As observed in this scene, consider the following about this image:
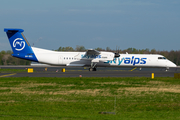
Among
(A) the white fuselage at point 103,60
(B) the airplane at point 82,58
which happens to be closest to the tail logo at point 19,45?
(B) the airplane at point 82,58

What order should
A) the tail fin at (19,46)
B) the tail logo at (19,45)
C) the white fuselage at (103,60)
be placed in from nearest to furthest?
the tail fin at (19,46) < the tail logo at (19,45) < the white fuselage at (103,60)

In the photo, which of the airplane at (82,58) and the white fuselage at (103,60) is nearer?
the airplane at (82,58)

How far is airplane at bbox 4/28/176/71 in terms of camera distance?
41875 millimetres

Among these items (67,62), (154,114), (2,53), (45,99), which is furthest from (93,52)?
(2,53)

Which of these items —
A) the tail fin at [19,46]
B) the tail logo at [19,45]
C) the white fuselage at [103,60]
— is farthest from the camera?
the white fuselage at [103,60]

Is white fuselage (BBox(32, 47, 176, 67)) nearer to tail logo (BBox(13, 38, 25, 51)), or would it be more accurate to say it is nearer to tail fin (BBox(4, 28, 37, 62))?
tail fin (BBox(4, 28, 37, 62))

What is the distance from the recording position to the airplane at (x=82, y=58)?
137 feet

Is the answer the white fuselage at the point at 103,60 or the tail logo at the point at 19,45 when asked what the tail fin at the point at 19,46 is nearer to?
the tail logo at the point at 19,45

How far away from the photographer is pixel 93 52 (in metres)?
41.5

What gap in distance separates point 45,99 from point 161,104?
6776 mm

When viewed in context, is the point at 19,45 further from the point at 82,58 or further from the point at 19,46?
the point at 82,58

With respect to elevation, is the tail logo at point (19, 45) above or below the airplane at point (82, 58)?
above

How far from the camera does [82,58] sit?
42.2 m

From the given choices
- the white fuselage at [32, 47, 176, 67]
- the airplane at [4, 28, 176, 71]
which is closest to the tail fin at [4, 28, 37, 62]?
the airplane at [4, 28, 176, 71]
